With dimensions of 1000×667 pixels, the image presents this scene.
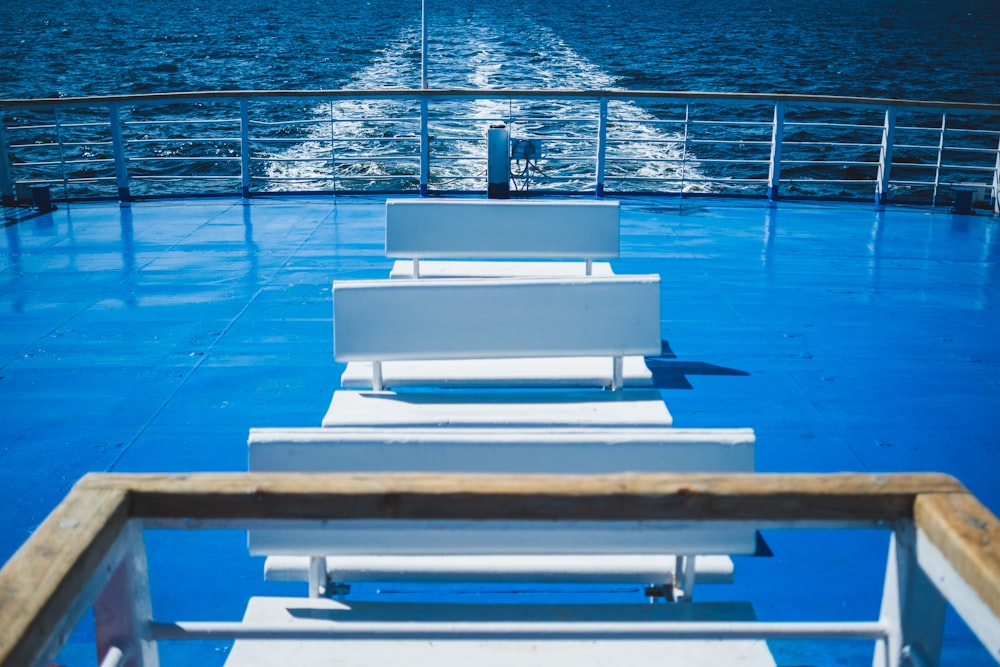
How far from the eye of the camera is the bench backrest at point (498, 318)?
2785mm

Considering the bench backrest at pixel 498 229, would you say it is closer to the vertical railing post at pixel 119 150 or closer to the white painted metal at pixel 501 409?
the white painted metal at pixel 501 409

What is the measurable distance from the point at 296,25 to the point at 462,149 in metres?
28.5

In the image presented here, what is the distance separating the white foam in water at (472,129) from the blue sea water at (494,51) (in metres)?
0.17

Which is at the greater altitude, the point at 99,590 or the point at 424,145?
the point at 424,145

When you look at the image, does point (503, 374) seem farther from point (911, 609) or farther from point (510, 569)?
point (911, 609)

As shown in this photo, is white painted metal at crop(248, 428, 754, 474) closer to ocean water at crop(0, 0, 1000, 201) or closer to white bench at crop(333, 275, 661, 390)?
white bench at crop(333, 275, 661, 390)

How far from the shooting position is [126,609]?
101 cm

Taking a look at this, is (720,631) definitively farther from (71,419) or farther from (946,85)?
(946,85)

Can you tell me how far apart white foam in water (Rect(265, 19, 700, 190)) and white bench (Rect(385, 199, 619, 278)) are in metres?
2.07

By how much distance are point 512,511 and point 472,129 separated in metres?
12.2

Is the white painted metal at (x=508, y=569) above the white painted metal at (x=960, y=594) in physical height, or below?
below

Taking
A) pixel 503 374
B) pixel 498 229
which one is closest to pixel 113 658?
pixel 503 374

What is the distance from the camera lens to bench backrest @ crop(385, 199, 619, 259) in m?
3.90

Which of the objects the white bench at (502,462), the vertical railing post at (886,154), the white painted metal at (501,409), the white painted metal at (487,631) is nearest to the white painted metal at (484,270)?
the white painted metal at (501,409)
